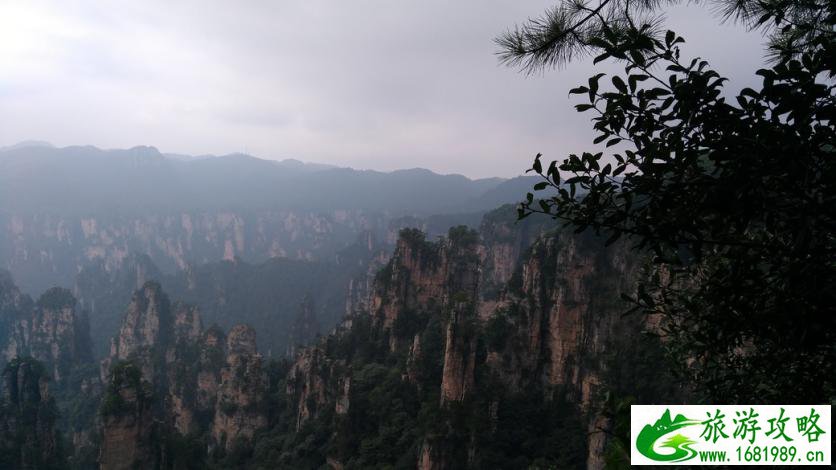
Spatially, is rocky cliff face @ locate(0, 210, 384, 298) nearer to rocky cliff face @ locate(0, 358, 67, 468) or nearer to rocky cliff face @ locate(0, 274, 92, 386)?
rocky cliff face @ locate(0, 274, 92, 386)

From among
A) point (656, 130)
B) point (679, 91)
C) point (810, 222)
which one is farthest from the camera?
point (656, 130)

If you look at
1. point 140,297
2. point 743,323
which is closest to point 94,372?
point 140,297

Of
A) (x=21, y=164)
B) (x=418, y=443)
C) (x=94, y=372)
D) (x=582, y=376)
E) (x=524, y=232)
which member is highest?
(x=21, y=164)

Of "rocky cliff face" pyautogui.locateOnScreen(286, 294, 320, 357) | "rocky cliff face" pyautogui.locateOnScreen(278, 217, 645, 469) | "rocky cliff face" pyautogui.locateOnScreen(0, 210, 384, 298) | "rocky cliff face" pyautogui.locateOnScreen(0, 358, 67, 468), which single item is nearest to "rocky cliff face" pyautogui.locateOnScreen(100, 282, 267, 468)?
"rocky cliff face" pyautogui.locateOnScreen(278, 217, 645, 469)

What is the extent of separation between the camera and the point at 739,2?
3.84 metres

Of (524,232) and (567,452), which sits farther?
(524,232)

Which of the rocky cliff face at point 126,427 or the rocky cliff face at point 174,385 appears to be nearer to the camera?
the rocky cliff face at point 126,427

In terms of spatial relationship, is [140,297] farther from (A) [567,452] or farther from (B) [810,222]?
(B) [810,222]

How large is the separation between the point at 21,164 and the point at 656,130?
9011 inches

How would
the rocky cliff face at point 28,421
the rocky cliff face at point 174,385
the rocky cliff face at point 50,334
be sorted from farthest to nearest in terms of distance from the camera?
the rocky cliff face at point 50,334 < the rocky cliff face at point 28,421 < the rocky cliff face at point 174,385

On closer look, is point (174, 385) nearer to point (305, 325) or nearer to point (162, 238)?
point (305, 325)

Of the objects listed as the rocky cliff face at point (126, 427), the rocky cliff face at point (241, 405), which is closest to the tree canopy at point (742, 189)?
the rocky cliff face at point (126, 427)

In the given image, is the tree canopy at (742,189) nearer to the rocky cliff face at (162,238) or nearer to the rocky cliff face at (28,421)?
the rocky cliff face at (28,421)

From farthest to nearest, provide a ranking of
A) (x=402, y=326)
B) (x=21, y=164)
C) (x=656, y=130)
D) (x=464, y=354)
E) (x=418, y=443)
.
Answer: (x=21, y=164)
(x=402, y=326)
(x=464, y=354)
(x=418, y=443)
(x=656, y=130)
